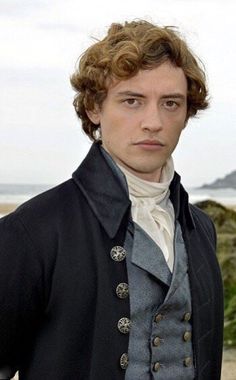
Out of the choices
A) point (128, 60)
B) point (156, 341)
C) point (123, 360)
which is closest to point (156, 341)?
point (156, 341)

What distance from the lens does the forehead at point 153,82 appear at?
3732mm

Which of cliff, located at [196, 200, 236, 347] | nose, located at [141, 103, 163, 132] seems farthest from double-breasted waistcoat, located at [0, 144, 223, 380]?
cliff, located at [196, 200, 236, 347]

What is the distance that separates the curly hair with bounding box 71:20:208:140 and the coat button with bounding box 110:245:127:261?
0.47 metres

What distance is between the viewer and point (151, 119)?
372 cm

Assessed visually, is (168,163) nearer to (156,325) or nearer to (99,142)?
(99,142)

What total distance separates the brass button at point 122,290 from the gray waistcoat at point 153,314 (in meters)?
0.02

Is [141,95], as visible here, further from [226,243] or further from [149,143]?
[226,243]

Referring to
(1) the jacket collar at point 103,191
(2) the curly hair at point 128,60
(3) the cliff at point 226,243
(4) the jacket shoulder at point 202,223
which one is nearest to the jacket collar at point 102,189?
(1) the jacket collar at point 103,191

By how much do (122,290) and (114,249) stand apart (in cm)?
15

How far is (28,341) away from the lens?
3799 millimetres

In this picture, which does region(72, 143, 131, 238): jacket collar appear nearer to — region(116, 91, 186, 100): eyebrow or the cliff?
region(116, 91, 186, 100): eyebrow

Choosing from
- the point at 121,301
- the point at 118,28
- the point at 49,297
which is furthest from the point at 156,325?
the point at 118,28

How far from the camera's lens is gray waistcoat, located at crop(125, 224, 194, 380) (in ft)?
12.2

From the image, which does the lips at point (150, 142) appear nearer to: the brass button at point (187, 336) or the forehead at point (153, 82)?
the forehead at point (153, 82)
